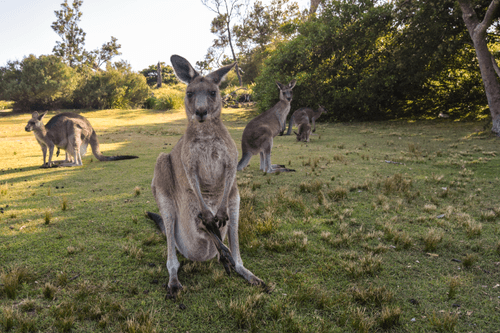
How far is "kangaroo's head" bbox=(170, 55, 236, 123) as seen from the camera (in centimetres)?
226

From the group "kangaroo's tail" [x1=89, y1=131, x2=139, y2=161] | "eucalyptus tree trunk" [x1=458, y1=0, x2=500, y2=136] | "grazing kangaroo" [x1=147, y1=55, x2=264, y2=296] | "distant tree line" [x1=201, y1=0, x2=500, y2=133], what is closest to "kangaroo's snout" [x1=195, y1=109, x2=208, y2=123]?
"grazing kangaroo" [x1=147, y1=55, x2=264, y2=296]

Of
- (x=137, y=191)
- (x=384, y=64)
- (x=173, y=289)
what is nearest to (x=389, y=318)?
(x=173, y=289)

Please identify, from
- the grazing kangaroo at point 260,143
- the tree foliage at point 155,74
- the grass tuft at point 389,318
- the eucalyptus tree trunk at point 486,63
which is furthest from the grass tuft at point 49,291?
the tree foliage at point 155,74

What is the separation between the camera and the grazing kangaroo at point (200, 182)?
234cm

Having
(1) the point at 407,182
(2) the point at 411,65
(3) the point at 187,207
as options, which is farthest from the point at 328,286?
(2) the point at 411,65

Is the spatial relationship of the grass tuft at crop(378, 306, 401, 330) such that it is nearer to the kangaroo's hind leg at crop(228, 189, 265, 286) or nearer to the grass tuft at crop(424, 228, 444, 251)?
the kangaroo's hind leg at crop(228, 189, 265, 286)

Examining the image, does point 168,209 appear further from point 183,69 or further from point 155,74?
point 155,74

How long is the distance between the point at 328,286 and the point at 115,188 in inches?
168

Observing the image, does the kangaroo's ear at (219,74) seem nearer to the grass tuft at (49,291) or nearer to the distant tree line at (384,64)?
the grass tuft at (49,291)

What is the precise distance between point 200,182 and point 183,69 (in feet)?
3.40

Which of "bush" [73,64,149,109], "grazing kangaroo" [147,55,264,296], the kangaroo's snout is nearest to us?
the kangaroo's snout

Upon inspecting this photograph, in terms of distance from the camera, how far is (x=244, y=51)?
1492 inches

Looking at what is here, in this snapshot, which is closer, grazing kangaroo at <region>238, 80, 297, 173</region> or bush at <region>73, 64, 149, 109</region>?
grazing kangaroo at <region>238, 80, 297, 173</region>

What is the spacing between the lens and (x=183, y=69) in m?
2.54
